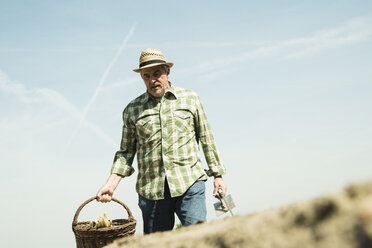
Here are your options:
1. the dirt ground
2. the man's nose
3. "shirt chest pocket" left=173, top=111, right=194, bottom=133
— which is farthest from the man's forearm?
the dirt ground

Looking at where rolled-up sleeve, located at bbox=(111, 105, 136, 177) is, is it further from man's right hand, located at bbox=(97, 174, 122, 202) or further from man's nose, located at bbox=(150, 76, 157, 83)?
man's nose, located at bbox=(150, 76, 157, 83)

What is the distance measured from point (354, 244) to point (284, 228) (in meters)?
0.27

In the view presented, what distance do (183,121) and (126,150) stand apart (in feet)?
2.69

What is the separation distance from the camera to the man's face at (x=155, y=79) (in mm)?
3875

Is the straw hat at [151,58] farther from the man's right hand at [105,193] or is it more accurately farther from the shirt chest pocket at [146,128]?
the man's right hand at [105,193]

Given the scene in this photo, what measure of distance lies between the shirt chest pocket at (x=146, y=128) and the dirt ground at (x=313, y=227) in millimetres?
2454

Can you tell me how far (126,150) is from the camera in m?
4.13

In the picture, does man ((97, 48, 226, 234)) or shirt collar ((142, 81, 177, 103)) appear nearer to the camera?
man ((97, 48, 226, 234))

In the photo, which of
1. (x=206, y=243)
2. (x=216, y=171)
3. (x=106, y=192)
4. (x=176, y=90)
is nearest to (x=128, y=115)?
(x=176, y=90)

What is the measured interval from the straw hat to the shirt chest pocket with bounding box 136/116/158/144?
0.60 m

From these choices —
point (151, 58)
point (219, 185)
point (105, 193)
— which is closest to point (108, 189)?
point (105, 193)

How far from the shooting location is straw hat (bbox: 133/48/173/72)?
3.92 metres

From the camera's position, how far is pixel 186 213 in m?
3.60

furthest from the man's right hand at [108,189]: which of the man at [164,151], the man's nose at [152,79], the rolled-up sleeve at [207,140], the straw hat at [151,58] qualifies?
the straw hat at [151,58]
